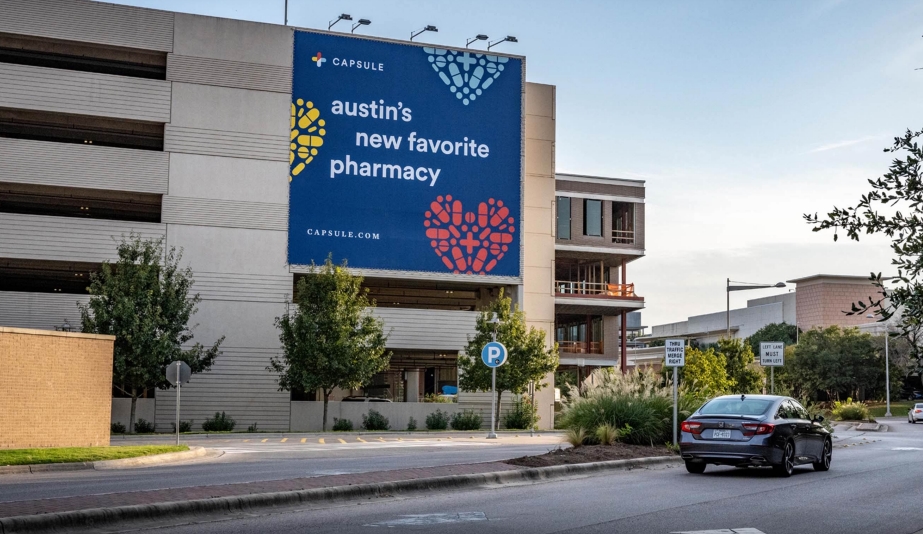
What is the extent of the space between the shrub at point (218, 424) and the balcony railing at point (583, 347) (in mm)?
24046

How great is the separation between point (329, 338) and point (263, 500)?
29.3 meters

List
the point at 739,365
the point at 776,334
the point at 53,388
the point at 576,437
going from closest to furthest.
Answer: the point at 576,437
the point at 53,388
the point at 739,365
the point at 776,334

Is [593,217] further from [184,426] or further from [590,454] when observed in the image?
[590,454]

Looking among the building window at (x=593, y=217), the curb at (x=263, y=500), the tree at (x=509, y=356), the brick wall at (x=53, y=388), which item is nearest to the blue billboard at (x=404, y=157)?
the tree at (x=509, y=356)

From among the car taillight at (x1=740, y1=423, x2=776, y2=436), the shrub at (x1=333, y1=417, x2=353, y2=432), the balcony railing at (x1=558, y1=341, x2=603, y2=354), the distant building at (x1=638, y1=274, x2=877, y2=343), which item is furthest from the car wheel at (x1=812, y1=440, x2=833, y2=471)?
the distant building at (x1=638, y1=274, x2=877, y2=343)

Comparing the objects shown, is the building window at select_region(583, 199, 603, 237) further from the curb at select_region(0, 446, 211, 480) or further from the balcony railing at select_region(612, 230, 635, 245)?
the curb at select_region(0, 446, 211, 480)

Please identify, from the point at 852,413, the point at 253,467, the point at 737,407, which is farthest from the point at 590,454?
the point at 852,413

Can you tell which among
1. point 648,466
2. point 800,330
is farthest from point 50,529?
point 800,330

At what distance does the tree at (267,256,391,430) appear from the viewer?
4188 cm

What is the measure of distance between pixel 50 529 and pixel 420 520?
3.97 meters

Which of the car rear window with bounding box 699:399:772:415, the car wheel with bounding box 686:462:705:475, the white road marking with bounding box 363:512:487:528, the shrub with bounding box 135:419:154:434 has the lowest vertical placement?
the shrub with bounding box 135:419:154:434

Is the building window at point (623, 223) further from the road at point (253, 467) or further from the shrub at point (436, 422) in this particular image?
the road at point (253, 467)

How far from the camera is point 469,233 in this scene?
49000 millimetres

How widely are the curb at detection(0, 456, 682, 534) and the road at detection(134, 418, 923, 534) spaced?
Answer: 0.38 meters
